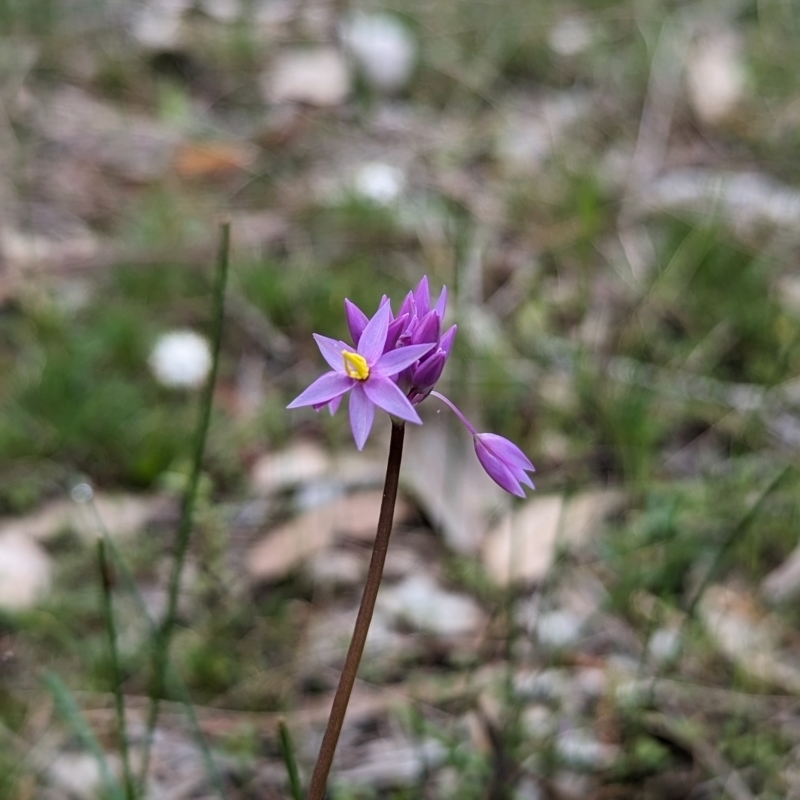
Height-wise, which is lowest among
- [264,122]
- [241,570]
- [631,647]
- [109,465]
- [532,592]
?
[631,647]

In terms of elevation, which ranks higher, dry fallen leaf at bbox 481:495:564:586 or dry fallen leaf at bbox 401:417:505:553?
dry fallen leaf at bbox 401:417:505:553

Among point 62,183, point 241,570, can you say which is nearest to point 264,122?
point 62,183

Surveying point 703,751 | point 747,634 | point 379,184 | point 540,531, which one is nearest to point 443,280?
point 379,184

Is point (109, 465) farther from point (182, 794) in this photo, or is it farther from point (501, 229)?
point (501, 229)

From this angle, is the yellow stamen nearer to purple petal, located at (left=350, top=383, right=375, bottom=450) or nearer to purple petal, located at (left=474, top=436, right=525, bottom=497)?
purple petal, located at (left=350, top=383, right=375, bottom=450)

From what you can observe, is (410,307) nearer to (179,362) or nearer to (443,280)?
(179,362)

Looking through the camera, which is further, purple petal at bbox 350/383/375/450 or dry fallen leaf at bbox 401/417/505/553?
dry fallen leaf at bbox 401/417/505/553

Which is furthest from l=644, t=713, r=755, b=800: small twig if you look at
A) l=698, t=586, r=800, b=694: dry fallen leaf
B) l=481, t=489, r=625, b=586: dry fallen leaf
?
l=481, t=489, r=625, b=586: dry fallen leaf
